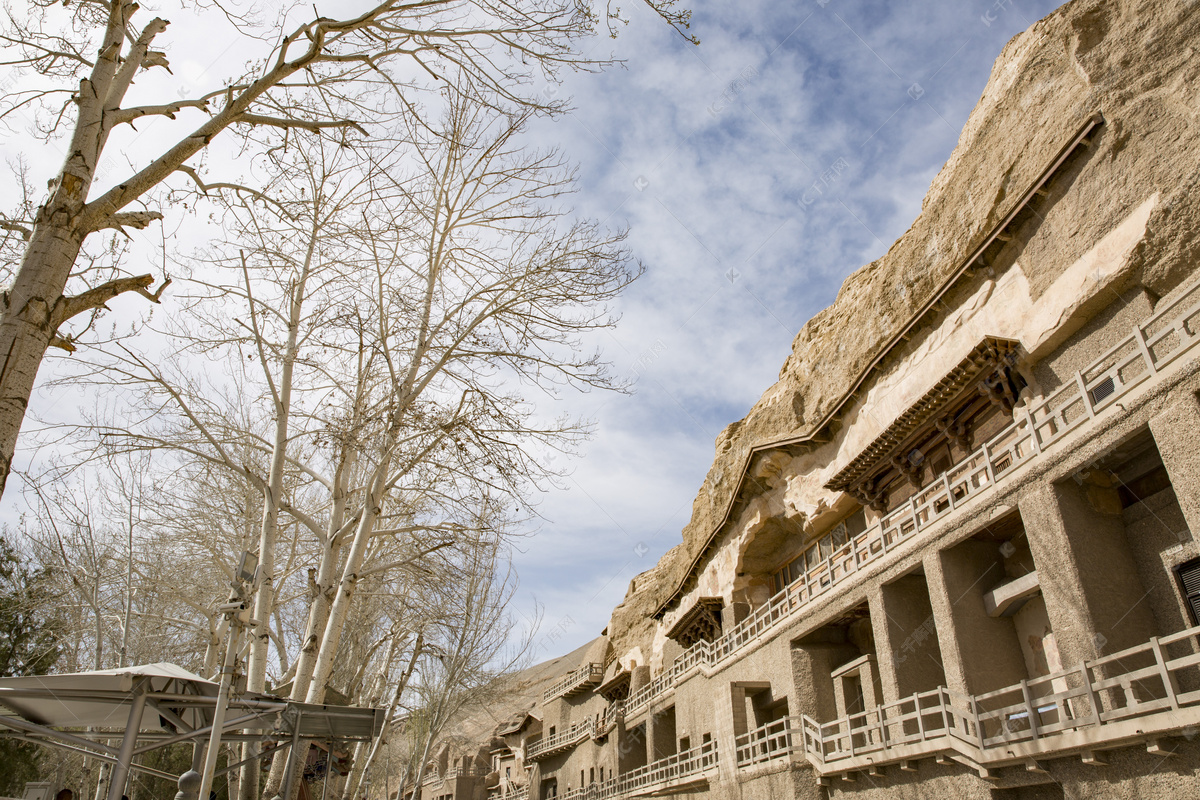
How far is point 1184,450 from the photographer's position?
9164mm

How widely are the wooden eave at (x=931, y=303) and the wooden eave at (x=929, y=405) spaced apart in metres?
2.42

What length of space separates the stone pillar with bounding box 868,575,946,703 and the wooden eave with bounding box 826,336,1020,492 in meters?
3.07

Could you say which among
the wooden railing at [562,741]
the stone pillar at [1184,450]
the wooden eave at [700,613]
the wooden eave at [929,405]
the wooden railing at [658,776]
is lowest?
the wooden railing at [658,776]

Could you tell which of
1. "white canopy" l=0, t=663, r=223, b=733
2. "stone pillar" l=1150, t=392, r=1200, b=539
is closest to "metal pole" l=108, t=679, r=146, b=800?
"white canopy" l=0, t=663, r=223, b=733

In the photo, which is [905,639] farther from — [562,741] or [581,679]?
[581,679]

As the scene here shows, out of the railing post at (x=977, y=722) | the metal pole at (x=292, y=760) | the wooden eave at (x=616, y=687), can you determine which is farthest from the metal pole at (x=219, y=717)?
the wooden eave at (x=616, y=687)

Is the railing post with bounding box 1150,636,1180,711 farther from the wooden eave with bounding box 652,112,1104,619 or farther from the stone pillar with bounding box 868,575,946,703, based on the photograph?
the wooden eave with bounding box 652,112,1104,619

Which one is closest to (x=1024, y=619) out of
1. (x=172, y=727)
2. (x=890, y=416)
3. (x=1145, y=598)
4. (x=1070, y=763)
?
(x=1145, y=598)

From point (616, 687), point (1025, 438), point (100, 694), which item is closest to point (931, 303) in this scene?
point (1025, 438)

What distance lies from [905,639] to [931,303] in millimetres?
7669

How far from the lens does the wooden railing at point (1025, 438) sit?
9.84 metres

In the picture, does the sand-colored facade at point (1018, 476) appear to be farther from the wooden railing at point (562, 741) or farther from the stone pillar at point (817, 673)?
the wooden railing at point (562, 741)

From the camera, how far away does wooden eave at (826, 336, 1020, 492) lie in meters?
13.4

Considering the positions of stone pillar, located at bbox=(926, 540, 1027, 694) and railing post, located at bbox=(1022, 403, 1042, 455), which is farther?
stone pillar, located at bbox=(926, 540, 1027, 694)
